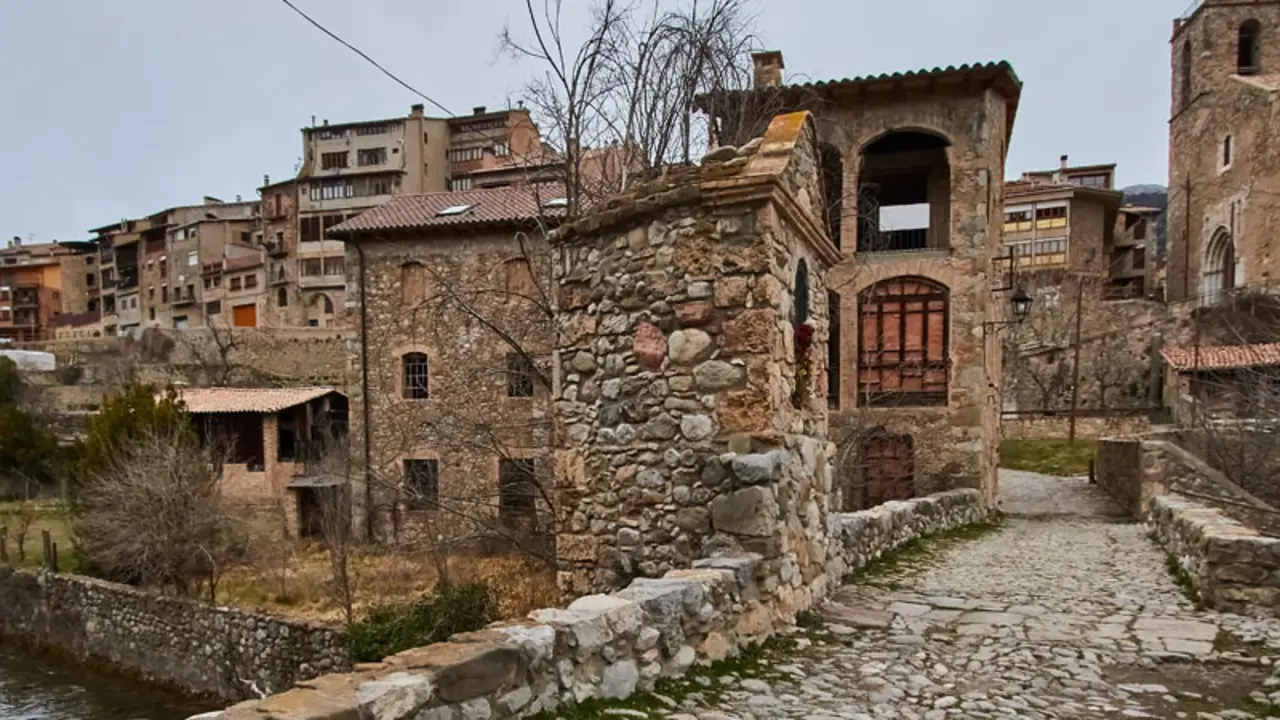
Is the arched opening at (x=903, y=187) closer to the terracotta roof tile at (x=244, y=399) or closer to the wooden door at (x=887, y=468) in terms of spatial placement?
the wooden door at (x=887, y=468)

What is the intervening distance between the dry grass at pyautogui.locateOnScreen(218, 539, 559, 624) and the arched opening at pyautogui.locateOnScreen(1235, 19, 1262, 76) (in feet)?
124

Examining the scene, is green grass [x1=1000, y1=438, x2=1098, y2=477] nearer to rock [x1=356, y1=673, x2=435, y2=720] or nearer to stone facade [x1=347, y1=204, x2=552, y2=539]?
stone facade [x1=347, y1=204, x2=552, y2=539]

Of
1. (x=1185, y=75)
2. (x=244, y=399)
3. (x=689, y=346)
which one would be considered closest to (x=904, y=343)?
(x=689, y=346)

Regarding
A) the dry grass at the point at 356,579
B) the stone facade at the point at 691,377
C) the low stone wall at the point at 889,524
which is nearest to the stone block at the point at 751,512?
the stone facade at the point at 691,377

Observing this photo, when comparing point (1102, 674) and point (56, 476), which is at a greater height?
point (1102, 674)

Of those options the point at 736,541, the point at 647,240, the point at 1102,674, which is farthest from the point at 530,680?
the point at 1102,674

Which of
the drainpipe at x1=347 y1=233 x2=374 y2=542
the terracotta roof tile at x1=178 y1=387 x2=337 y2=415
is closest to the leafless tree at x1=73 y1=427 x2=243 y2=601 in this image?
the drainpipe at x1=347 y1=233 x2=374 y2=542

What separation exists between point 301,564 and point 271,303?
34640mm

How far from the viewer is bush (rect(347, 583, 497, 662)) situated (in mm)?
9812

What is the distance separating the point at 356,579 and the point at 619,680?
556 inches

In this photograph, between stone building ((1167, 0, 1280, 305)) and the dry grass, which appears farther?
stone building ((1167, 0, 1280, 305))

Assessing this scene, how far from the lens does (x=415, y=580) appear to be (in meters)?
16.3

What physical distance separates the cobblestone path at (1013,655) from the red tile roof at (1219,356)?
16.0 metres

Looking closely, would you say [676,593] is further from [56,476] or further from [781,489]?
[56,476]
